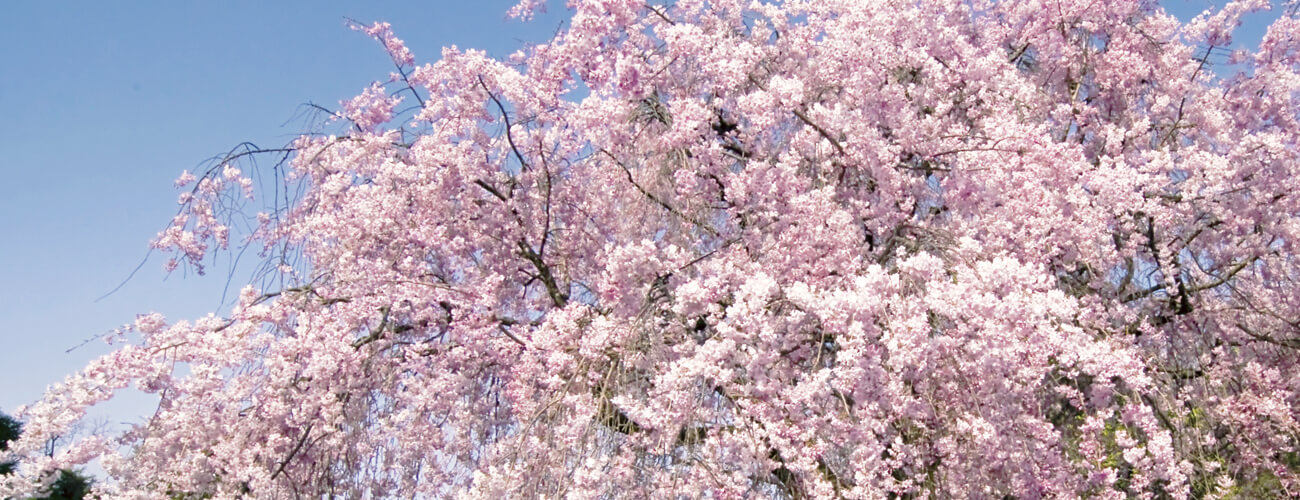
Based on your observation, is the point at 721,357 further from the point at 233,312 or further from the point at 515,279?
the point at 233,312

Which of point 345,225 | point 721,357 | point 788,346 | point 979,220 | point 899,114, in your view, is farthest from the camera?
point 345,225

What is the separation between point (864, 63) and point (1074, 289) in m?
1.77

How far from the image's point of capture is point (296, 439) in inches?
207

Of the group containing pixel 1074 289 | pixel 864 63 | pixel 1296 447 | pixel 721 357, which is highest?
pixel 864 63

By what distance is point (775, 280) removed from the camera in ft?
14.9

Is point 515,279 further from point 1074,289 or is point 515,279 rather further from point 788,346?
point 1074,289

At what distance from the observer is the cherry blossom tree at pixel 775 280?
3998 mm

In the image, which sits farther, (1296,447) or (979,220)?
(1296,447)

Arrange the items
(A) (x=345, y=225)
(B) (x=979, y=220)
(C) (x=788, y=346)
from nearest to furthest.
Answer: (C) (x=788, y=346), (B) (x=979, y=220), (A) (x=345, y=225)

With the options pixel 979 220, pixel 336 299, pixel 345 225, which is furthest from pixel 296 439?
pixel 979 220

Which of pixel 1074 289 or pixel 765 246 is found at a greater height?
pixel 765 246

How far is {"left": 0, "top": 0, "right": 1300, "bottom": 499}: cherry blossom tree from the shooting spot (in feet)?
13.1

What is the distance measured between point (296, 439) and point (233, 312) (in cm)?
99

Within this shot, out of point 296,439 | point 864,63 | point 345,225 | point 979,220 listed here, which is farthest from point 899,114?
point 296,439
